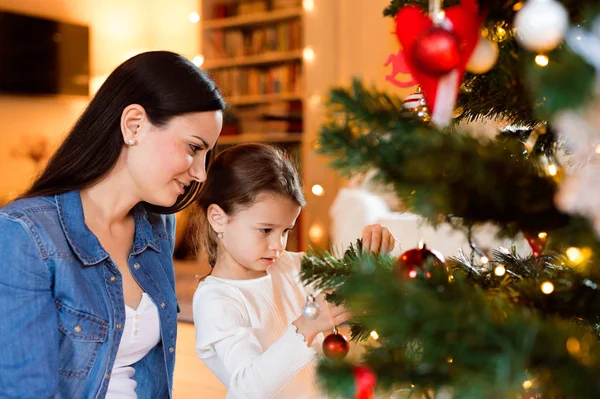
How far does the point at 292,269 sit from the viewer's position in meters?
1.38

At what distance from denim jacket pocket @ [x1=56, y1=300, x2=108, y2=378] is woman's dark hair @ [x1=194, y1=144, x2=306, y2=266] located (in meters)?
0.33

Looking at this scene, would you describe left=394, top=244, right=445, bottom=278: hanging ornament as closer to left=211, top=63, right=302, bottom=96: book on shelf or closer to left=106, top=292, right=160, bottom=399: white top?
left=106, top=292, right=160, bottom=399: white top

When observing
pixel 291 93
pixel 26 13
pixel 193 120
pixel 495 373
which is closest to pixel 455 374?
pixel 495 373

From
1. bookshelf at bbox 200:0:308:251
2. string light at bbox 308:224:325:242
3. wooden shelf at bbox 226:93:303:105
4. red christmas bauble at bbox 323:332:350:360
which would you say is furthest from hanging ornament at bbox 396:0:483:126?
wooden shelf at bbox 226:93:303:105

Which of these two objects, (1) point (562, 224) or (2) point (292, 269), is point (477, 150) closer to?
(1) point (562, 224)

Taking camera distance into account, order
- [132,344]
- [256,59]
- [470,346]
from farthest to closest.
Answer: [256,59]
[132,344]
[470,346]

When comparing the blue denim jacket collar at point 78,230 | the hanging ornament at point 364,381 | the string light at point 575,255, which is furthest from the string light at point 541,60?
the blue denim jacket collar at point 78,230

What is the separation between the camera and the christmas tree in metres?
0.46

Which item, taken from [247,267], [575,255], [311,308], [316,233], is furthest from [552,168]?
[316,233]

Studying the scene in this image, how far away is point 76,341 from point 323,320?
0.41 metres

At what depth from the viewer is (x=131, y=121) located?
3.76 ft

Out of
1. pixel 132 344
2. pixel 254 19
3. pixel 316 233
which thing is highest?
pixel 254 19

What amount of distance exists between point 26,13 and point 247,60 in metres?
1.74

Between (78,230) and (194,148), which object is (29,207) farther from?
(194,148)
